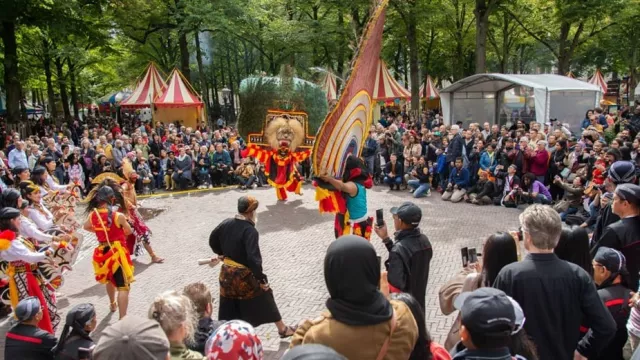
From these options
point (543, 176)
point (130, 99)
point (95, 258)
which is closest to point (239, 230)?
point (95, 258)

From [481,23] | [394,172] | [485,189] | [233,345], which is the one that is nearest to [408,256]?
[233,345]

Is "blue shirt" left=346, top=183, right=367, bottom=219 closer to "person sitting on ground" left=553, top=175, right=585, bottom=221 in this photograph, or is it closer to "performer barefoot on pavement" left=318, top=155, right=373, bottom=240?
"performer barefoot on pavement" left=318, top=155, right=373, bottom=240

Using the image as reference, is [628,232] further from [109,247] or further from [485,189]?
[485,189]

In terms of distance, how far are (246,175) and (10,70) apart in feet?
35.2

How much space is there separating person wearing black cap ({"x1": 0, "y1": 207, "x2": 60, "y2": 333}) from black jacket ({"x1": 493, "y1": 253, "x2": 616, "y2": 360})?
4709 mm

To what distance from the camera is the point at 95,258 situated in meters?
6.15

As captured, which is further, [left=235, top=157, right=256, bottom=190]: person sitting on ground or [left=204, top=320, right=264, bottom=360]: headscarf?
[left=235, top=157, right=256, bottom=190]: person sitting on ground

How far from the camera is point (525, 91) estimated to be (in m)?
18.1

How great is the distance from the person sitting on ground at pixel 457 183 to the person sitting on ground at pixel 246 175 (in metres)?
5.48

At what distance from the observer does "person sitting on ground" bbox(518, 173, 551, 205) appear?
11.1 meters

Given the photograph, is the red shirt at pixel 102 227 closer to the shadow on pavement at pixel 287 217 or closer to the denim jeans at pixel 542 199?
the shadow on pavement at pixel 287 217

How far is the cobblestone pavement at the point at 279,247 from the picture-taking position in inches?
259

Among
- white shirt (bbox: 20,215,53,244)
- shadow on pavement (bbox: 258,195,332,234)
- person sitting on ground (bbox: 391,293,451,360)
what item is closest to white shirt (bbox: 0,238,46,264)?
white shirt (bbox: 20,215,53,244)

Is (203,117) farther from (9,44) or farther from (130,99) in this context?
(9,44)
